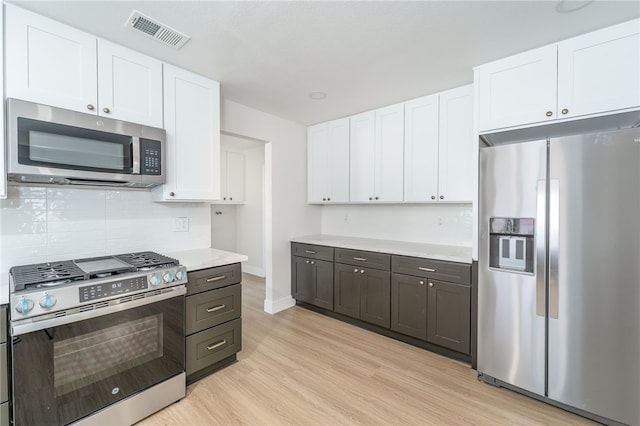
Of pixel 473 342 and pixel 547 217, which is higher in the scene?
pixel 547 217

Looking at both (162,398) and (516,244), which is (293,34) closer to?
(516,244)

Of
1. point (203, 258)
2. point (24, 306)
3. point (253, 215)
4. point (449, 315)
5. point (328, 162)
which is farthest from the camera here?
point (253, 215)

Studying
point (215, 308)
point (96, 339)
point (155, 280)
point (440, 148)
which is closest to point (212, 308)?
point (215, 308)

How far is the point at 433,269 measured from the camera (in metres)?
2.63

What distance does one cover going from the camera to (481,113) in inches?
90.4

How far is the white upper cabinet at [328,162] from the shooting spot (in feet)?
12.1

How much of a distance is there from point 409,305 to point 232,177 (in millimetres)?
3896

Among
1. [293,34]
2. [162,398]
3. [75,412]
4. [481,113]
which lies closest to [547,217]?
[481,113]

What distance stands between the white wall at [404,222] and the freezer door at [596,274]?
3.82 ft

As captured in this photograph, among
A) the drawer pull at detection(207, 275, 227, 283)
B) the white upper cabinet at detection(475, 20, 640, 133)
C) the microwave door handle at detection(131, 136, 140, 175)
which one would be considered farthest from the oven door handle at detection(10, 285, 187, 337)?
the white upper cabinet at detection(475, 20, 640, 133)

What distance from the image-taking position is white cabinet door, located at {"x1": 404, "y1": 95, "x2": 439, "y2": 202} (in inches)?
115

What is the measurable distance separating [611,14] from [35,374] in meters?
3.74

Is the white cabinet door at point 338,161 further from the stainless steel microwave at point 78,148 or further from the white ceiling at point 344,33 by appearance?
the stainless steel microwave at point 78,148

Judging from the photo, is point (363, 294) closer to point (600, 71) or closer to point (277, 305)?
point (277, 305)
